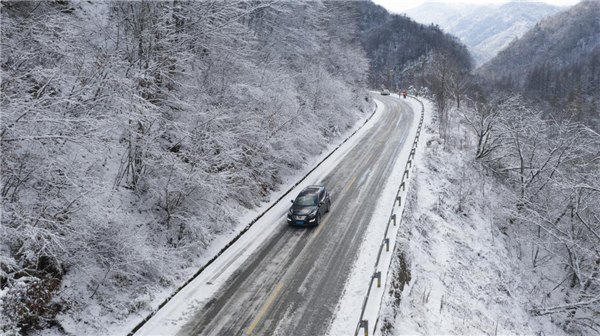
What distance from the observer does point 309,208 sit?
16891 mm

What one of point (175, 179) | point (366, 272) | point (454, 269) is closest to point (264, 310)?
point (366, 272)

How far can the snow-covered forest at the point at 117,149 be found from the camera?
8719mm

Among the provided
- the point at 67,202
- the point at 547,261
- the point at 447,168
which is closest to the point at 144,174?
the point at 67,202

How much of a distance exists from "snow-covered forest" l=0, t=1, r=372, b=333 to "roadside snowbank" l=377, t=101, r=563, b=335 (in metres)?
8.25

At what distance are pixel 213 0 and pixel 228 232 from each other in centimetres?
1152

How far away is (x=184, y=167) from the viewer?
44.0 feet

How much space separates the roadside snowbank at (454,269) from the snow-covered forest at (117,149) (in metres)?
8.25

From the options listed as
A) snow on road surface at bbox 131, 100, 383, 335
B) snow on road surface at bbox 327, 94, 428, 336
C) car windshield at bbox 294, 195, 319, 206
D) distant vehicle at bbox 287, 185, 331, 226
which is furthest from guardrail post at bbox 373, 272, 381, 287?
car windshield at bbox 294, 195, 319, 206

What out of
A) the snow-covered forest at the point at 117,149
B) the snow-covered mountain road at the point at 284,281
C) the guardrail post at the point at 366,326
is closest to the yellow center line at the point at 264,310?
the snow-covered mountain road at the point at 284,281

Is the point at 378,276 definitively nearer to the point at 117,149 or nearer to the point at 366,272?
the point at 366,272

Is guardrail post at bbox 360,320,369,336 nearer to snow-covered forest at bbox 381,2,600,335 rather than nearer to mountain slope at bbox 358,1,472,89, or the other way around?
snow-covered forest at bbox 381,2,600,335

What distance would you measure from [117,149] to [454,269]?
15.3m

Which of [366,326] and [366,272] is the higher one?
[366,326]

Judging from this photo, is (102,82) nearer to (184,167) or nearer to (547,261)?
(184,167)
